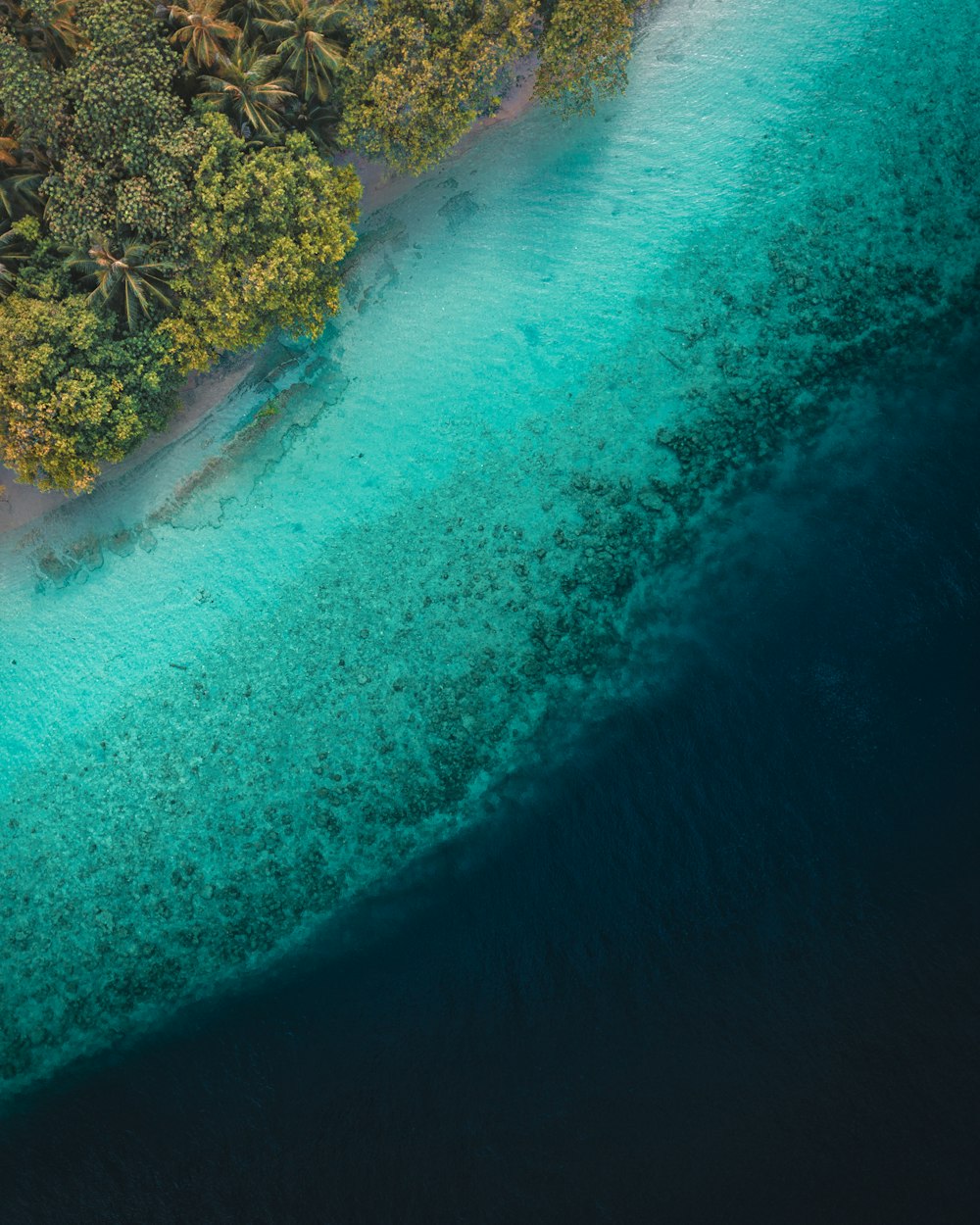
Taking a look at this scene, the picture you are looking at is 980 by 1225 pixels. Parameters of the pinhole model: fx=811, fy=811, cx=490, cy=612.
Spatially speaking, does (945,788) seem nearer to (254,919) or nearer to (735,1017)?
(735,1017)

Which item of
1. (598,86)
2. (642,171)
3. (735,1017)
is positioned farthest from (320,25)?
(735,1017)

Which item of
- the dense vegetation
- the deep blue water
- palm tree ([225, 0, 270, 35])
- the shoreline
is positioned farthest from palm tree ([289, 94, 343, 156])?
the deep blue water

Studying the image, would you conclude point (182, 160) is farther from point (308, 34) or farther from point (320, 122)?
point (308, 34)

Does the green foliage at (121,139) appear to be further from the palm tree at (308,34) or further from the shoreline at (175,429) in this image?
the shoreline at (175,429)

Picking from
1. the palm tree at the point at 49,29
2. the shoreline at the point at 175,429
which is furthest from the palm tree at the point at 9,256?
the shoreline at the point at 175,429

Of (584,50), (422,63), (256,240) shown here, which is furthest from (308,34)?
(584,50)

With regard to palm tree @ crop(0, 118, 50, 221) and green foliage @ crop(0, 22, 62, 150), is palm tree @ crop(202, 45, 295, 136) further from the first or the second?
palm tree @ crop(0, 118, 50, 221)
